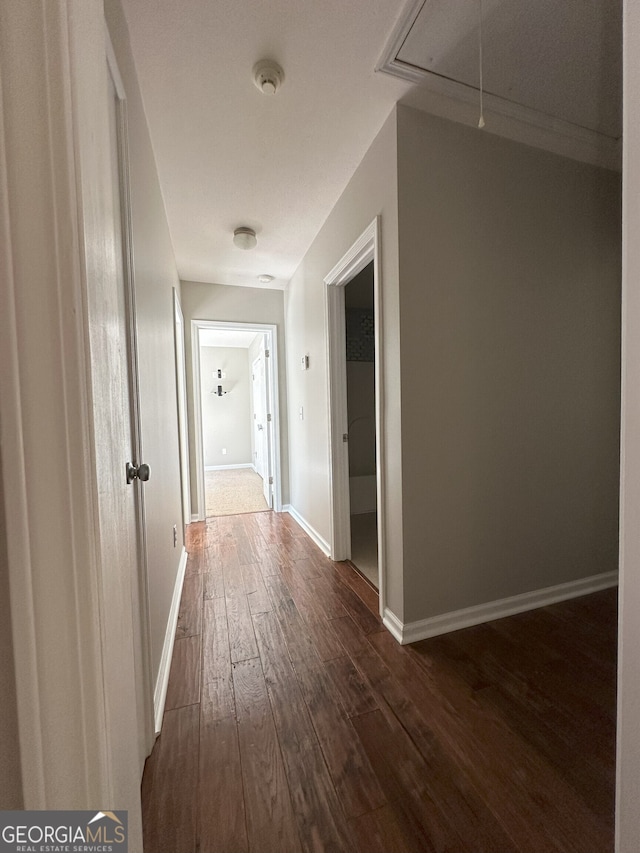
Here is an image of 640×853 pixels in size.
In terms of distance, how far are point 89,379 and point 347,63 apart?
169 centimetres

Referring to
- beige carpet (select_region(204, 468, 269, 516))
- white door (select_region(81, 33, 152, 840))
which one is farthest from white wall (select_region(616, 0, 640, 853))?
beige carpet (select_region(204, 468, 269, 516))

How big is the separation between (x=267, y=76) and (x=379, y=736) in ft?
8.25

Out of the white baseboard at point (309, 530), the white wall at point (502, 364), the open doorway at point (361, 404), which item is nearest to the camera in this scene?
the white wall at point (502, 364)

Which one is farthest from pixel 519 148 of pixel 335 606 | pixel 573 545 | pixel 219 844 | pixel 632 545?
pixel 219 844

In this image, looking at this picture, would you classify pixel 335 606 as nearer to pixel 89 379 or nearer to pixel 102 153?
pixel 89 379

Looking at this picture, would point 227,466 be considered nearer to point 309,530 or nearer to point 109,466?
point 309,530

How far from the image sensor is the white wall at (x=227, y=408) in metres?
6.47

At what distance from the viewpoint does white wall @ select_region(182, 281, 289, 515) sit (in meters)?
3.41

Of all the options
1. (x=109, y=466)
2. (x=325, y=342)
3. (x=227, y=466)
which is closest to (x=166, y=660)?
(x=109, y=466)

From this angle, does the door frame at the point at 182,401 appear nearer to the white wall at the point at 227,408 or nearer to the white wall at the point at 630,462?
the white wall at the point at 630,462

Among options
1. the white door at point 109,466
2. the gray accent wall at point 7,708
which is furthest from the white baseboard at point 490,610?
the gray accent wall at point 7,708

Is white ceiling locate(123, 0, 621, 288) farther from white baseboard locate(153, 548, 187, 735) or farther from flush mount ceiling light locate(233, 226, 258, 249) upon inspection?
white baseboard locate(153, 548, 187, 735)

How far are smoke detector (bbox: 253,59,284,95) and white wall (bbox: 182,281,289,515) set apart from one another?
7.41 feet

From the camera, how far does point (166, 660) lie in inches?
57.0
